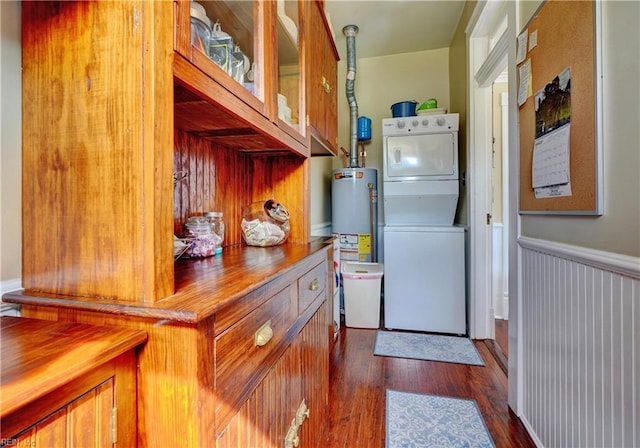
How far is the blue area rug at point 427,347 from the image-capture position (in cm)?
213

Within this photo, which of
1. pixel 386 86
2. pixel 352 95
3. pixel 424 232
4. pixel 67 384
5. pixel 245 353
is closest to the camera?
pixel 67 384

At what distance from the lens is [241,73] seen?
87 centimetres

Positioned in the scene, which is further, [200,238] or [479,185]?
[479,185]

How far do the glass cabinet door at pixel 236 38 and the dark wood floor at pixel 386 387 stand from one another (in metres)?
1.51

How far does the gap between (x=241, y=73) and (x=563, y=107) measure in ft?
3.75

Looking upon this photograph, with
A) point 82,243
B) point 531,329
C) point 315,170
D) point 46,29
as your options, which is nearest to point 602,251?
point 531,329

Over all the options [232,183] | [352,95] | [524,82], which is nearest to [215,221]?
[232,183]

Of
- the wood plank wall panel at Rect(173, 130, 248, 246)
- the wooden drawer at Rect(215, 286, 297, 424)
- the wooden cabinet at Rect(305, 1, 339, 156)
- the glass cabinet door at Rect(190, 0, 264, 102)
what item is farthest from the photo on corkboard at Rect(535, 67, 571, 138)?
the wood plank wall panel at Rect(173, 130, 248, 246)

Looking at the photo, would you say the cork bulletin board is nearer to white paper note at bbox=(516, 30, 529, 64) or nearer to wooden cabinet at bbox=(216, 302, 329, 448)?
white paper note at bbox=(516, 30, 529, 64)

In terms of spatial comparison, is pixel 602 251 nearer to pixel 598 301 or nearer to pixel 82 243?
pixel 598 301

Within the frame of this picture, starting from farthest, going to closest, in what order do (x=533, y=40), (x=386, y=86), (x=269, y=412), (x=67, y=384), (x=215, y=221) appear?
(x=386, y=86), (x=533, y=40), (x=215, y=221), (x=269, y=412), (x=67, y=384)

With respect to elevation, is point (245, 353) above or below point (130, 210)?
below

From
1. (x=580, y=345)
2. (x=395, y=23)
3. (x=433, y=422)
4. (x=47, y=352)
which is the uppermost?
(x=395, y=23)

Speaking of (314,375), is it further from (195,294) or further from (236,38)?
(236,38)
